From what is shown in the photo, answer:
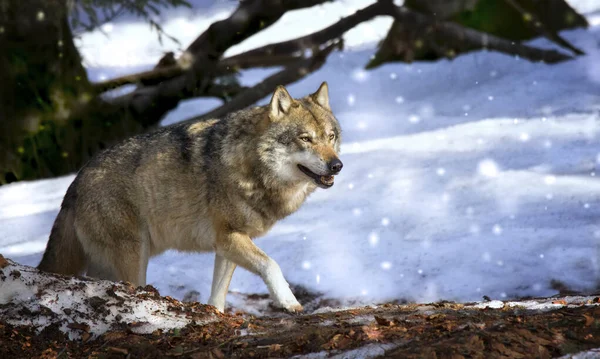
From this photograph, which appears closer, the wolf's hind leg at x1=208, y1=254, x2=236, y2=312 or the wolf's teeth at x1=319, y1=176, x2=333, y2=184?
the wolf's teeth at x1=319, y1=176, x2=333, y2=184

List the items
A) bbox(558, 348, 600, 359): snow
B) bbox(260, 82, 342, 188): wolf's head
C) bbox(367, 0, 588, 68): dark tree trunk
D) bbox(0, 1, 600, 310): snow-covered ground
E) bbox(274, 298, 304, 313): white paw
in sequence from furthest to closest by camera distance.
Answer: bbox(367, 0, 588, 68): dark tree trunk, bbox(0, 1, 600, 310): snow-covered ground, bbox(260, 82, 342, 188): wolf's head, bbox(274, 298, 304, 313): white paw, bbox(558, 348, 600, 359): snow

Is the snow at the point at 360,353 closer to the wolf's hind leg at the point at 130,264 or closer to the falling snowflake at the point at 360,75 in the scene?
the wolf's hind leg at the point at 130,264

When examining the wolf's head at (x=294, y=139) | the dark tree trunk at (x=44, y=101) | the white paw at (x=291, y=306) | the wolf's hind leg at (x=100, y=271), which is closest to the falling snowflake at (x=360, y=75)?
the dark tree trunk at (x=44, y=101)

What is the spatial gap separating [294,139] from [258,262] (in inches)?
41.7

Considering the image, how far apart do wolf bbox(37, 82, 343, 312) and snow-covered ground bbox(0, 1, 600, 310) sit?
131 centimetres

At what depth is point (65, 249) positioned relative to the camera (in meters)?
6.62

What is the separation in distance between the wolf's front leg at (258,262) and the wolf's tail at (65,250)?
1.34 meters

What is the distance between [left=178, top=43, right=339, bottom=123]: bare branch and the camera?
39.2 feet

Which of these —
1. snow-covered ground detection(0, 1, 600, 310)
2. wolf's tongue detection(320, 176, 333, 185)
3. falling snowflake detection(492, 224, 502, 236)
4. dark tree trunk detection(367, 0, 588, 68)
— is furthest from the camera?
dark tree trunk detection(367, 0, 588, 68)

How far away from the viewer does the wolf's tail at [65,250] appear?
660 centimetres

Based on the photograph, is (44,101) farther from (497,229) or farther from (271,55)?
(497,229)

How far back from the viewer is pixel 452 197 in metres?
9.30

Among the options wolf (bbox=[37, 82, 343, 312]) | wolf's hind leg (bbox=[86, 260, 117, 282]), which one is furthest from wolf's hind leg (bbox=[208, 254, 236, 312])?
wolf's hind leg (bbox=[86, 260, 117, 282])

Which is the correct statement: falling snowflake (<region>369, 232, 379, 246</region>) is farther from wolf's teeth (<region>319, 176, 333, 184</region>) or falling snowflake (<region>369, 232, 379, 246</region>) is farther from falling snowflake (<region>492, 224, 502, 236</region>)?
wolf's teeth (<region>319, 176, 333, 184</region>)
